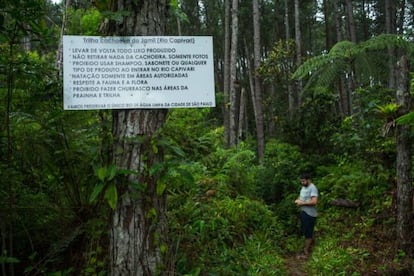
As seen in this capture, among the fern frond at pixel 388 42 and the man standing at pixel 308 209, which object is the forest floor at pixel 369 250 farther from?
the fern frond at pixel 388 42

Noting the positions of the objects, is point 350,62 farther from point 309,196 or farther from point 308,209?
point 308,209

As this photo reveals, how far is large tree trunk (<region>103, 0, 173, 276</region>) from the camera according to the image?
3127 millimetres

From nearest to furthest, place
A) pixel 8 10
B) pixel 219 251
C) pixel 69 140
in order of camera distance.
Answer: pixel 8 10, pixel 69 140, pixel 219 251

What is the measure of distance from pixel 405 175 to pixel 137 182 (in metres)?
4.57

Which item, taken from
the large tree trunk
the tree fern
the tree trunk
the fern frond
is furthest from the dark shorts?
the large tree trunk

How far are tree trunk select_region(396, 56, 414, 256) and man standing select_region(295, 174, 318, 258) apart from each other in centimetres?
169

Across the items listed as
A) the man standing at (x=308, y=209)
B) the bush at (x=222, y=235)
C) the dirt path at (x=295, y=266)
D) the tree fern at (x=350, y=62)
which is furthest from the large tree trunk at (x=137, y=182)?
the tree fern at (x=350, y=62)

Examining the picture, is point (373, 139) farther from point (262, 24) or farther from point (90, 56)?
point (262, 24)

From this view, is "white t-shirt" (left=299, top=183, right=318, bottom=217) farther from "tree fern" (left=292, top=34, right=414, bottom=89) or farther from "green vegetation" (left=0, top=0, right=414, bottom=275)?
"tree fern" (left=292, top=34, right=414, bottom=89)

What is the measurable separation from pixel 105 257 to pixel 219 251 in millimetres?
2006

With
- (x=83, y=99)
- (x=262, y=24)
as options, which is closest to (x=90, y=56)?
(x=83, y=99)

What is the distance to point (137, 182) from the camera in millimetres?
3145

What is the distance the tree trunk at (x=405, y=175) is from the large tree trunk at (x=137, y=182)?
4329 mm

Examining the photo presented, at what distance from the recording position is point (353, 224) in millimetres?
8273
